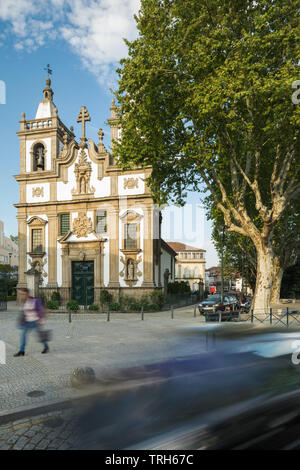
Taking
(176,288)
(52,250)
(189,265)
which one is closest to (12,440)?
(52,250)

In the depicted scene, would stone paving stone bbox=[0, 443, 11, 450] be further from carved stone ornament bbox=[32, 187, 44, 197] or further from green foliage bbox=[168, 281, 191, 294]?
green foliage bbox=[168, 281, 191, 294]

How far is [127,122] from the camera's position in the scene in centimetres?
1616

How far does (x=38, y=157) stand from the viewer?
93.7 feet

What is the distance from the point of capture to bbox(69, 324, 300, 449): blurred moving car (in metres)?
3.19

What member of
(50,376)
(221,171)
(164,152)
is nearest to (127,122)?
(164,152)

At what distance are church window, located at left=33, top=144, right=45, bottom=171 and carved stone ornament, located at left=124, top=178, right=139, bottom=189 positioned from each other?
26.9 feet

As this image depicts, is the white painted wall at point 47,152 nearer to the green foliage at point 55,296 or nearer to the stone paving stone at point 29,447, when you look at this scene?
the green foliage at point 55,296

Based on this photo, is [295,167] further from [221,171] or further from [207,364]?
[207,364]

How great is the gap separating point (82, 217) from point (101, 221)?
5.44ft

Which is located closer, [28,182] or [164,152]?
[164,152]

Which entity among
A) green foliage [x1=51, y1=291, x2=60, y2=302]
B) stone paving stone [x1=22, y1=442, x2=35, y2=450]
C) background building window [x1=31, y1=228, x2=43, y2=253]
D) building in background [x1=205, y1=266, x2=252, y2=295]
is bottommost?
building in background [x1=205, y1=266, x2=252, y2=295]

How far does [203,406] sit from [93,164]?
24.6m

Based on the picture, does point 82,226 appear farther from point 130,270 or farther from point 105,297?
point 105,297

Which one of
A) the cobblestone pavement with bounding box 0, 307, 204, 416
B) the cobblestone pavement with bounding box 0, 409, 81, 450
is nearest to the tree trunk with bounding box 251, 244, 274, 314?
the cobblestone pavement with bounding box 0, 307, 204, 416
